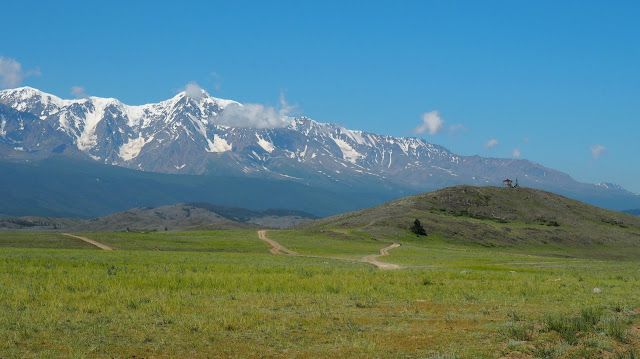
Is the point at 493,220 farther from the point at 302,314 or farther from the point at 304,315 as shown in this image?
the point at 304,315

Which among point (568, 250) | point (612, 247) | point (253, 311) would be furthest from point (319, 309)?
point (612, 247)

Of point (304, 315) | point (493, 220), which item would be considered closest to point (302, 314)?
point (304, 315)

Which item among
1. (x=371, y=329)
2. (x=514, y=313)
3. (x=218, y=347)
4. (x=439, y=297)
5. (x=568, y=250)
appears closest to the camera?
(x=218, y=347)

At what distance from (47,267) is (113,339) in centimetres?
2429

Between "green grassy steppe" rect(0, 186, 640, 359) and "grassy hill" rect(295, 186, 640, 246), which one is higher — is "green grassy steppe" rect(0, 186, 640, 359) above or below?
below

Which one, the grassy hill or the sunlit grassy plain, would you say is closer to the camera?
the sunlit grassy plain

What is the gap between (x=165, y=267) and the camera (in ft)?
143

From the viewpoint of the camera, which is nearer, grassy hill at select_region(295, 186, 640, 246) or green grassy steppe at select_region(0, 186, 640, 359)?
green grassy steppe at select_region(0, 186, 640, 359)

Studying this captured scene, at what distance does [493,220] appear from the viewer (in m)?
166

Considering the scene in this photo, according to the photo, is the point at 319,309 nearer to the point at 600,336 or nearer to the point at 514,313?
the point at 514,313

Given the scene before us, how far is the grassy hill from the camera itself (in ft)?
456

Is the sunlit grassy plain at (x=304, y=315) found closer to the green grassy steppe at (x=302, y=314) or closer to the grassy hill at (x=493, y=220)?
the green grassy steppe at (x=302, y=314)

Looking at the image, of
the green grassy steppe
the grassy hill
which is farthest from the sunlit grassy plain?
the grassy hill

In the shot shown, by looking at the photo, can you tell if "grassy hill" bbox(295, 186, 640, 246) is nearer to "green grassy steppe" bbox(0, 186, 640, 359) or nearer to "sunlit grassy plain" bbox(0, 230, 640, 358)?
"green grassy steppe" bbox(0, 186, 640, 359)
